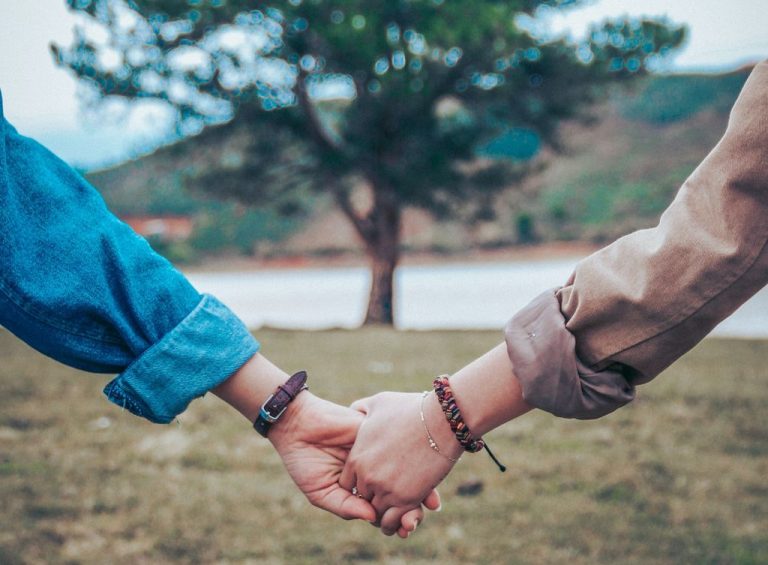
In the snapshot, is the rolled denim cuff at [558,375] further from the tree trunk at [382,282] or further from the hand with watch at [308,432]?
the tree trunk at [382,282]

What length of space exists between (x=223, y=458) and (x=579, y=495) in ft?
5.16

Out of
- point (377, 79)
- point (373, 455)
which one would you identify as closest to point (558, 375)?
point (373, 455)

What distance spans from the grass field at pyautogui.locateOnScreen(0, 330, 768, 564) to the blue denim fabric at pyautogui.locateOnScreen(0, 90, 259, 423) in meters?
1.03

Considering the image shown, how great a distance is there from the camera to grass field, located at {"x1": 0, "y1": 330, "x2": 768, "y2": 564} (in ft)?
7.86

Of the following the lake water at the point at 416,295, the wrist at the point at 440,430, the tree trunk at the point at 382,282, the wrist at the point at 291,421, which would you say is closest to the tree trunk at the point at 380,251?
the tree trunk at the point at 382,282

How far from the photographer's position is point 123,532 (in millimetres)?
2529

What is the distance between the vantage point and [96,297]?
151cm

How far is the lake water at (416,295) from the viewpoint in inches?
455

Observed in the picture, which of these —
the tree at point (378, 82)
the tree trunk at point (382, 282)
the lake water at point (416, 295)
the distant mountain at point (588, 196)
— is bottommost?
the distant mountain at point (588, 196)

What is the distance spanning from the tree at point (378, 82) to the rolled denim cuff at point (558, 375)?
822 cm

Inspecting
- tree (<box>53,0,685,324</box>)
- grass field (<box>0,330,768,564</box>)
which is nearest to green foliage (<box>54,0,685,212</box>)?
tree (<box>53,0,685,324</box>)

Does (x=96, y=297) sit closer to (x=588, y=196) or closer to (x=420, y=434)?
(x=420, y=434)

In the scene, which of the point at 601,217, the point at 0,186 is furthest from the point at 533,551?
the point at 601,217

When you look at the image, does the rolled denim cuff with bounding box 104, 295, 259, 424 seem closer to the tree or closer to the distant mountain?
the tree
